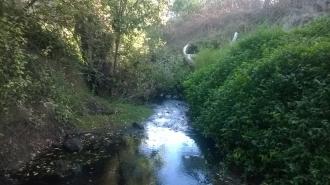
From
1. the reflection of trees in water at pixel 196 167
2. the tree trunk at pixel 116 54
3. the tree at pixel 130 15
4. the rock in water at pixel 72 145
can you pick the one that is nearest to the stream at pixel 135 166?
the reflection of trees in water at pixel 196 167

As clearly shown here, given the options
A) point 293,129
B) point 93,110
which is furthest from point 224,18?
point 293,129

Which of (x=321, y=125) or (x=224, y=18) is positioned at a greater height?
(x=224, y=18)

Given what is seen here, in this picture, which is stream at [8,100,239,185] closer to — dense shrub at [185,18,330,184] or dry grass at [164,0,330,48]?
dense shrub at [185,18,330,184]

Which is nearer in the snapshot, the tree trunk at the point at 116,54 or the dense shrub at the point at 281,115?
the dense shrub at the point at 281,115

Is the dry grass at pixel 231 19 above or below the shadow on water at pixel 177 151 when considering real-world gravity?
above

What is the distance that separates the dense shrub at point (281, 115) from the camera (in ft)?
26.9

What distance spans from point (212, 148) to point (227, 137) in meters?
2.34

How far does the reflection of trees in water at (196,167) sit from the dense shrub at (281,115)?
0.76 meters

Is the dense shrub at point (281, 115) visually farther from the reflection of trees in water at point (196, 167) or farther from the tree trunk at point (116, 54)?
the tree trunk at point (116, 54)

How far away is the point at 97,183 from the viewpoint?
9.88 meters

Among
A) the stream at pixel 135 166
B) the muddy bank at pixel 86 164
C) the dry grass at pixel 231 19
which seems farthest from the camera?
the dry grass at pixel 231 19

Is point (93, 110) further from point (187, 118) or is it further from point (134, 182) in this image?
point (134, 182)

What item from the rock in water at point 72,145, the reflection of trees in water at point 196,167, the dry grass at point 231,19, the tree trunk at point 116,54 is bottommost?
the reflection of trees in water at point 196,167

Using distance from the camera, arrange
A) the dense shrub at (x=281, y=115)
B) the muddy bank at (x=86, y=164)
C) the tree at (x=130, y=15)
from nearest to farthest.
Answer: the dense shrub at (x=281, y=115) → the muddy bank at (x=86, y=164) → the tree at (x=130, y=15)
